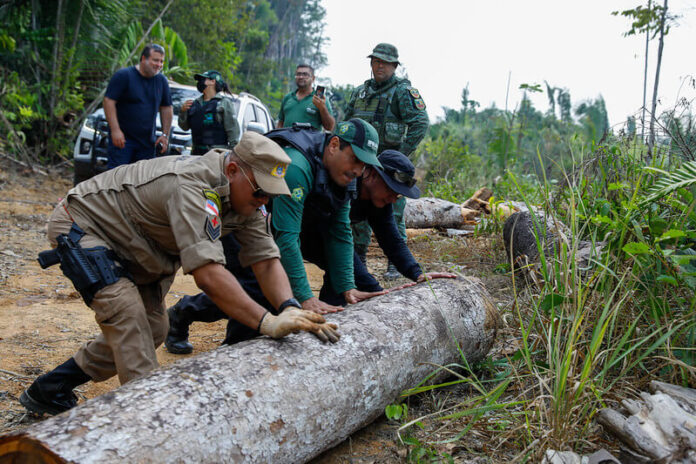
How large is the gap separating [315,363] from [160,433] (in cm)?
70

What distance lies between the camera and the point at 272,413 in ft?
6.26

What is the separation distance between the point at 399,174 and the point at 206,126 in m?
2.98

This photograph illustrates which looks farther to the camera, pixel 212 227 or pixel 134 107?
pixel 134 107

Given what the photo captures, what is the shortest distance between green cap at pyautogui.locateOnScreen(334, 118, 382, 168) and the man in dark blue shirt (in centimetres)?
337

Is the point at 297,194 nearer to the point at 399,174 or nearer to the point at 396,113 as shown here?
the point at 399,174

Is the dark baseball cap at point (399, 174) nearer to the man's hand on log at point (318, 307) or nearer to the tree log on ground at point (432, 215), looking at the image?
the man's hand on log at point (318, 307)

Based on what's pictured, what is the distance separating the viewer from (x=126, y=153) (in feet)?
18.1

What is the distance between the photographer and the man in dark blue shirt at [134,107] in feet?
17.7

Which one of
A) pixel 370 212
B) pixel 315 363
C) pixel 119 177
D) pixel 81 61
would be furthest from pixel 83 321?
pixel 81 61

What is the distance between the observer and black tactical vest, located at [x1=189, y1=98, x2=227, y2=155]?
554cm

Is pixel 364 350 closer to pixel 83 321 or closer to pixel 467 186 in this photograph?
pixel 83 321

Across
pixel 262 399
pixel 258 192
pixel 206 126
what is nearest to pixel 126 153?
pixel 206 126

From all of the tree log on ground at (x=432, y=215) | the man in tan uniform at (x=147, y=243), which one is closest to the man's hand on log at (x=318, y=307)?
the man in tan uniform at (x=147, y=243)

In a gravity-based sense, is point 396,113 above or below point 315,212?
Result: above
